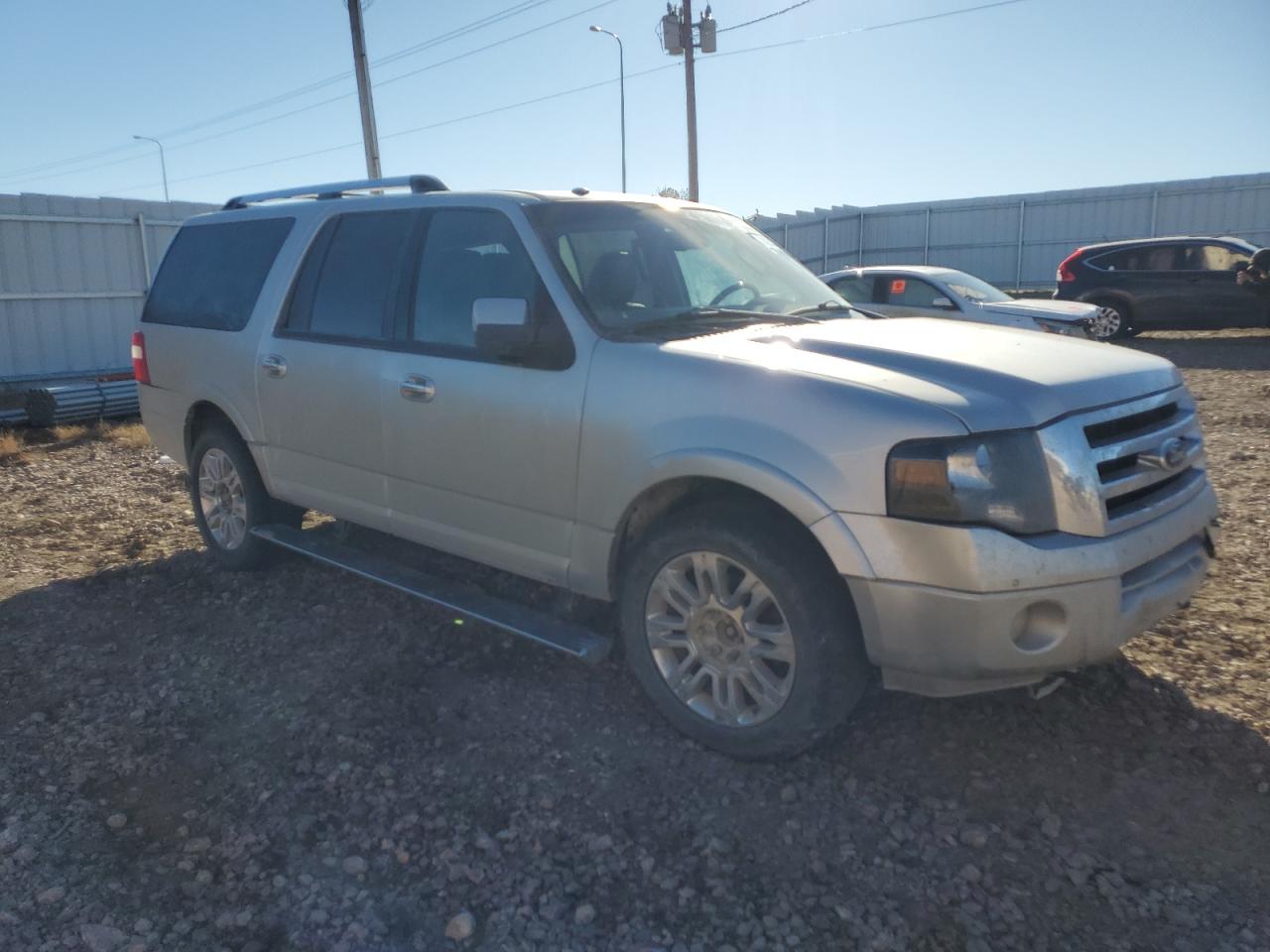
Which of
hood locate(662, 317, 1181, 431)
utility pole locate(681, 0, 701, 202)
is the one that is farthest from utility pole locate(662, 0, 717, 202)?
hood locate(662, 317, 1181, 431)

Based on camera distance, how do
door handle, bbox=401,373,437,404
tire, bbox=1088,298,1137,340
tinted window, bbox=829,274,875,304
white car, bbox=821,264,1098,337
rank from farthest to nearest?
1. tire, bbox=1088,298,1137,340
2. tinted window, bbox=829,274,875,304
3. white car, bbox=821,264,1098,337
4. door handle, bbox=401,373,437,404

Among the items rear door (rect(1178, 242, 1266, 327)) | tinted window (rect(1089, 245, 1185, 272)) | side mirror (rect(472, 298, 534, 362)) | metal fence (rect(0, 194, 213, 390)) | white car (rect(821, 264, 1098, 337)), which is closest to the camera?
side mirror (rect(472, 298, 534, 362))

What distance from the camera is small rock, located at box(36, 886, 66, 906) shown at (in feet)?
9.30

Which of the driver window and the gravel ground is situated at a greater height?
the driver window

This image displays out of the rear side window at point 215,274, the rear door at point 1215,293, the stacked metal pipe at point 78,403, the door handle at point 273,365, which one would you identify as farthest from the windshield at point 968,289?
the stacked metal pipe at point 78,403

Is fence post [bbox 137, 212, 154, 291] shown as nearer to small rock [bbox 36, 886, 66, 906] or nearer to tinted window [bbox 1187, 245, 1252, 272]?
small rock [bbox 36, 886, 66, 906]

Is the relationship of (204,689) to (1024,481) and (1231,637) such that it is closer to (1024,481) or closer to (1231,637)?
(1024,481)

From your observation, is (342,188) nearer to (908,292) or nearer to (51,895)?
(51,895)

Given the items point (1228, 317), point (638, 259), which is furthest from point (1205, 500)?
point (1228, 317)

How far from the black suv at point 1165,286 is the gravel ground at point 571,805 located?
13839 millimetres

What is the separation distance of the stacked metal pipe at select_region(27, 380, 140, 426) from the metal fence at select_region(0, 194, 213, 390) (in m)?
2.52

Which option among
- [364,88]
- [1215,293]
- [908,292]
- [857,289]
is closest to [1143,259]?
[1215,293]

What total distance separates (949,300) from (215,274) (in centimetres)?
887

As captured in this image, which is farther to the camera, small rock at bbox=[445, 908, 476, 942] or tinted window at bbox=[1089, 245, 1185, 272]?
tinted window at bbox=[1089, 245, 1185, 272]
